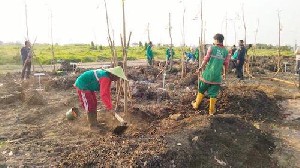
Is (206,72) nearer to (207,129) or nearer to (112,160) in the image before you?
(207,129)

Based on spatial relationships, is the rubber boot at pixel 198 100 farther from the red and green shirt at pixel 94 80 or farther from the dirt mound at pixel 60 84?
the dirt mound at pixel 60 84

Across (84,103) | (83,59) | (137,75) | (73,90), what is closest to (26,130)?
(84,103)

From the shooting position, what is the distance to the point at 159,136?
5012 mm

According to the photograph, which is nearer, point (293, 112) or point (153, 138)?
point (153, 138)

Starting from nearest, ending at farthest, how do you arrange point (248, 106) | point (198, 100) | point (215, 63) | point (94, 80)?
point (94, 80) < point (215, 63) < point (198, 100) < point (248, 106)

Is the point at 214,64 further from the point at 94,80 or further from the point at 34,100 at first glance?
the point at 34,100

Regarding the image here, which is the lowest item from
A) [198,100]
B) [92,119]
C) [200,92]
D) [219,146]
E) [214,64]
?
[219,146]

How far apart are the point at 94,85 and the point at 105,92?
679 mm

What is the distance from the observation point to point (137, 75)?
1567cm

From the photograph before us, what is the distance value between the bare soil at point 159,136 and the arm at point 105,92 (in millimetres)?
541

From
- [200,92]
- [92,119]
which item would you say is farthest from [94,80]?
[200,92]

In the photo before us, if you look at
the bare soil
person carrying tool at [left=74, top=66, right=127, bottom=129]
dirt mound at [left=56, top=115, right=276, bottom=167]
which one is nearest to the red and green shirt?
person carrying tool at [left=74, top=66, right=127, bottom=129]

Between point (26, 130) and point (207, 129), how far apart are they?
10.6ft

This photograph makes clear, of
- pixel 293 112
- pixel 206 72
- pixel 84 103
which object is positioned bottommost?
pixel 293 112
